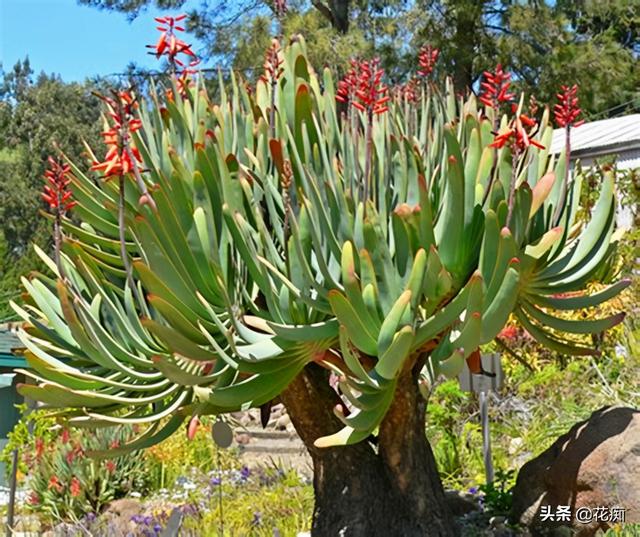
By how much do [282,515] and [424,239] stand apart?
3.96 meters

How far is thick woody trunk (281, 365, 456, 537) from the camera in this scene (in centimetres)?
455

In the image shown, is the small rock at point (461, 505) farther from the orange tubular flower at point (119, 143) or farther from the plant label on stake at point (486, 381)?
the orange tubular flower at point (119, 143)

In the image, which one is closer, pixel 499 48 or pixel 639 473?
pixel 639 473

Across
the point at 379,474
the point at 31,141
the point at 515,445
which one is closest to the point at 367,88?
the point at 379,474

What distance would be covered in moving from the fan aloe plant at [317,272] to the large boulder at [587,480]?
530 millimetres

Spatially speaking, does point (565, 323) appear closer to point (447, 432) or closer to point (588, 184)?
point (447, 432)

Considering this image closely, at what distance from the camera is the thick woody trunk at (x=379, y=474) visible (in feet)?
14.9

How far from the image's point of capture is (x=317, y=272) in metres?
3.96

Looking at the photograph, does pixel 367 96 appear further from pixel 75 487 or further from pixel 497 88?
pixel 75 487

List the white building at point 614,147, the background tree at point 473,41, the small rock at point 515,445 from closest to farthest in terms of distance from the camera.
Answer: the small rock at point 515,445, the white building at point 614,147, the background tree at point 473,41

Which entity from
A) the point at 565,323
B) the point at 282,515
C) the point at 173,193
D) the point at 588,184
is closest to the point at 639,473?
the point at 565,323

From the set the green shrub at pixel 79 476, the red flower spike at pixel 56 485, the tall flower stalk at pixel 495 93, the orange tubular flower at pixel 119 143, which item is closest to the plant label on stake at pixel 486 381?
the tall flower stalk at pixel 495 93

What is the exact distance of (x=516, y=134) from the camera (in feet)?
12.5

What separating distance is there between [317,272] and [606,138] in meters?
12.8
